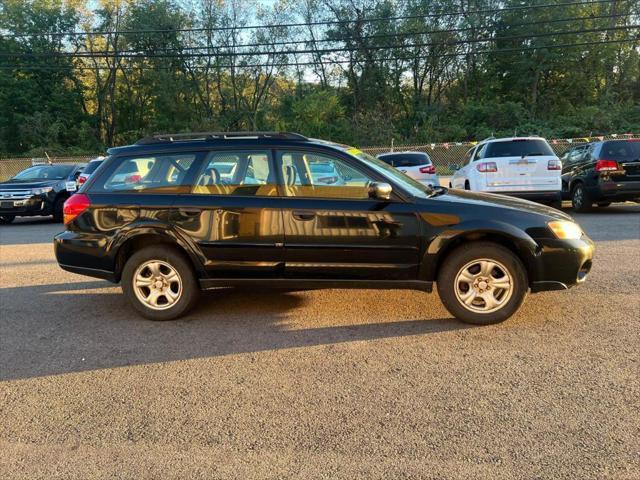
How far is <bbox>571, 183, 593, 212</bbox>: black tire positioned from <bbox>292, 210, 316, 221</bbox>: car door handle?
30.4ft

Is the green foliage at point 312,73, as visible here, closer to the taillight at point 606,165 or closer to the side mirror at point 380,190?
the taillight at point 606,165

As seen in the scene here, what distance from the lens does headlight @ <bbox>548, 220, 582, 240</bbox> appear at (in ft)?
13.4

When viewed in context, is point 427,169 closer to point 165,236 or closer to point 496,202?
point 496,202

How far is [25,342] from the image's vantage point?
4.11 metres

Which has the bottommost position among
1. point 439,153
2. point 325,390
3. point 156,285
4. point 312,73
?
point 325,390

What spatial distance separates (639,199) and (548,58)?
119ft

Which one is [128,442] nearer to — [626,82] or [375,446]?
[375,446]

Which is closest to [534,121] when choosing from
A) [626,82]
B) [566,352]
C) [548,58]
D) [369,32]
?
[548,58]

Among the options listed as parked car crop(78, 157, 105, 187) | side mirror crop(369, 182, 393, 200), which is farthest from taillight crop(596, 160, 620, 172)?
parked car crop(78, 157, 105, 187)

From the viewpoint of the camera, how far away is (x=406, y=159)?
1406 cm

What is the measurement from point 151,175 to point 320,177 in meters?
1.69

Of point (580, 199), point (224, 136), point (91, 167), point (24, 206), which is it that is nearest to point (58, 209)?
point (24, 206)

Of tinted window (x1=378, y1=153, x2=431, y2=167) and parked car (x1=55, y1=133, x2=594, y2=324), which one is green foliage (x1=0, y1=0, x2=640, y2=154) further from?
parked car (x1=55, y1=133, x2=594, y2=324)

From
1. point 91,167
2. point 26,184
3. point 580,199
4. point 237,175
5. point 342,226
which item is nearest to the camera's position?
point 342,226
